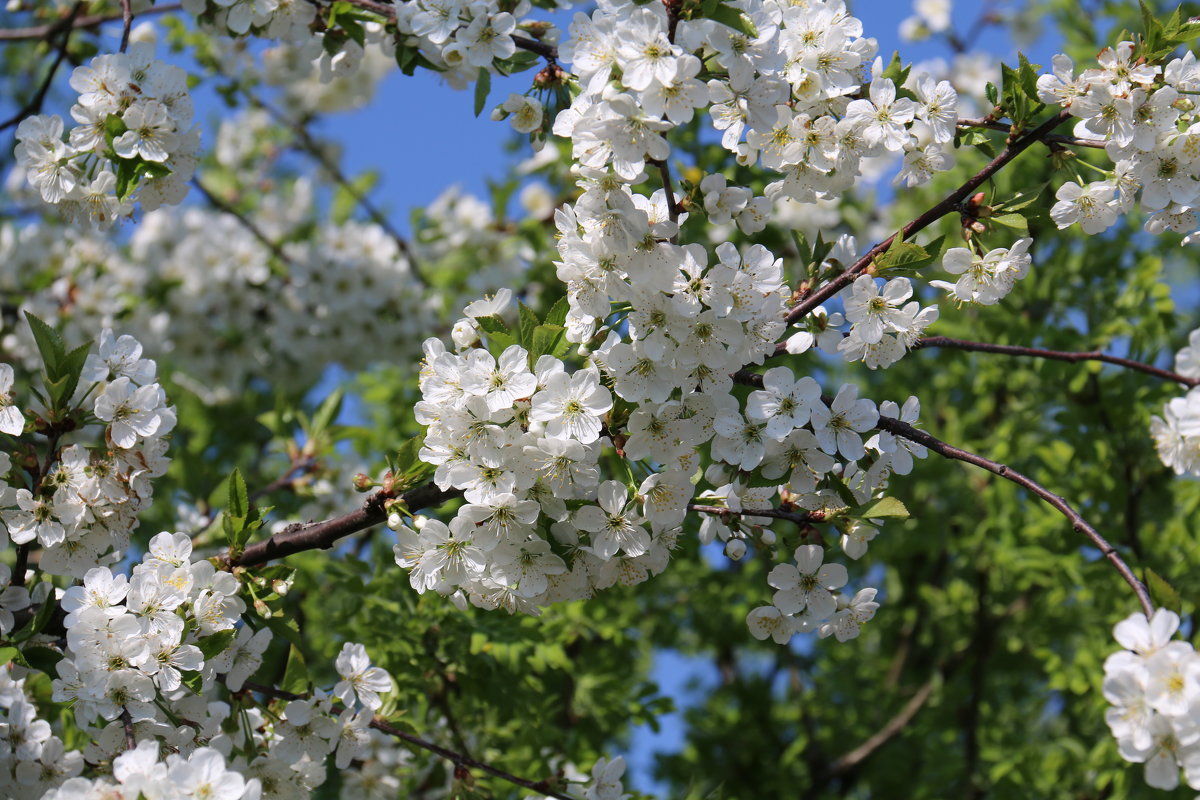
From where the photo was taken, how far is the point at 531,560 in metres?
2.27

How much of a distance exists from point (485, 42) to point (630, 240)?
91 centimetres

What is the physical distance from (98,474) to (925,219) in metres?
1.93

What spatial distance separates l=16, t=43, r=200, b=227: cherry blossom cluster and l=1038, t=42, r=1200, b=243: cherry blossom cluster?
2.03m

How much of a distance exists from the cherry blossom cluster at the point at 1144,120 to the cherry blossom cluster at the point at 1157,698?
2.94ft

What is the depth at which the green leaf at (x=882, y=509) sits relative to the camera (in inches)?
84.7

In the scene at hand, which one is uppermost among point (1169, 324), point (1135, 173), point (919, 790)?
point (1169, 324)

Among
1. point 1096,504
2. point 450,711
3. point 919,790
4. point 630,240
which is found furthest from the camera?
point 919,790

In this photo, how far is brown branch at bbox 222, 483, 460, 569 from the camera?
7.99 ft

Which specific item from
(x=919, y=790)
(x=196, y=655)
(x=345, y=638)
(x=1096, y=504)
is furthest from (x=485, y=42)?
(x=919, y=790)

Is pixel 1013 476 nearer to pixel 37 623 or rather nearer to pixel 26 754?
pixel 37 623

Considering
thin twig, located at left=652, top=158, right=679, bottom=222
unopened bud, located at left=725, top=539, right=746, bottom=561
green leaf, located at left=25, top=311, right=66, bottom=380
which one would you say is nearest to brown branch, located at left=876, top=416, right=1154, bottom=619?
unopened bud, located at left=725, top=539, right=746, bottom=561

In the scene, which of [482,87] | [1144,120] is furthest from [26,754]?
[1144,120]

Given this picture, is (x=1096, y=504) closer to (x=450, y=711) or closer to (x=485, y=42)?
(x=450, y=711)

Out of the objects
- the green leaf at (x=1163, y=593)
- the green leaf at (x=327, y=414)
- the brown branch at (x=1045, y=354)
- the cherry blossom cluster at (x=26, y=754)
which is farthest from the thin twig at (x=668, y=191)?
the green leaf at (x=327, y=414)
